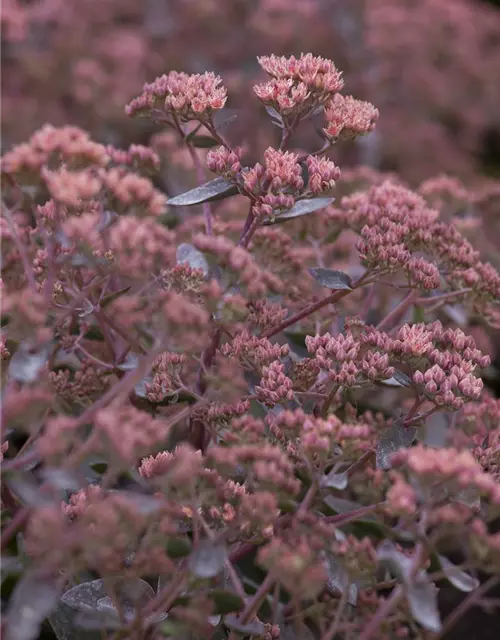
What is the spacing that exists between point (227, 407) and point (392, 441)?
0.19 meters

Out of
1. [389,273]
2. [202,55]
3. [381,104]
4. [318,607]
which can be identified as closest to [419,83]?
[381,104]

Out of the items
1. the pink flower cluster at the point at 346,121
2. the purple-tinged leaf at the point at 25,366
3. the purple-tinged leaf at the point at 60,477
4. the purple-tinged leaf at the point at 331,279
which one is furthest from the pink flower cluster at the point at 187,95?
the purple-tinged leaf at the point at 60,477

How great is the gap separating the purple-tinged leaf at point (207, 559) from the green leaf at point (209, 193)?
15.9 inches

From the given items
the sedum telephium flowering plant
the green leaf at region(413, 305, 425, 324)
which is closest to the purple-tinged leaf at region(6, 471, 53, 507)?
the sedum telephium flowering plant

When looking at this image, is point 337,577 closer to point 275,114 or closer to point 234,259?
point 234,259

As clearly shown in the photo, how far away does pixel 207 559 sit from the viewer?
0.69 meters

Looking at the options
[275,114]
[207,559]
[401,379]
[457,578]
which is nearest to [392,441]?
[401,379]

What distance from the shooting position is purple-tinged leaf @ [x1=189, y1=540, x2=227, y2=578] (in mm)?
674

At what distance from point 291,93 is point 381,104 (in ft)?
8.76

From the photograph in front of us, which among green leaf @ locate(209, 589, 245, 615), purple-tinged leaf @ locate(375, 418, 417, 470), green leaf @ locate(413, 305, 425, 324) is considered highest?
purple-tinged leaf @ locate(375, 418, 417, 470)

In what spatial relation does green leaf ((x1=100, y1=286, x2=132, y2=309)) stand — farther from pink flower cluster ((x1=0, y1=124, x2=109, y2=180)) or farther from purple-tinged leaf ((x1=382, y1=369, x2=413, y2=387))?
purple-tinged leaf ((x1=382, y1=369, x2=413, y2=387))

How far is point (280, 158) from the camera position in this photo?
90 cm

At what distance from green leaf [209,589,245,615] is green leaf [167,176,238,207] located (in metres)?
0.43

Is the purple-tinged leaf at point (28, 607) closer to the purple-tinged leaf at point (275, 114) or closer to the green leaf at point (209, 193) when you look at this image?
the green leaf at point (209, 193)
